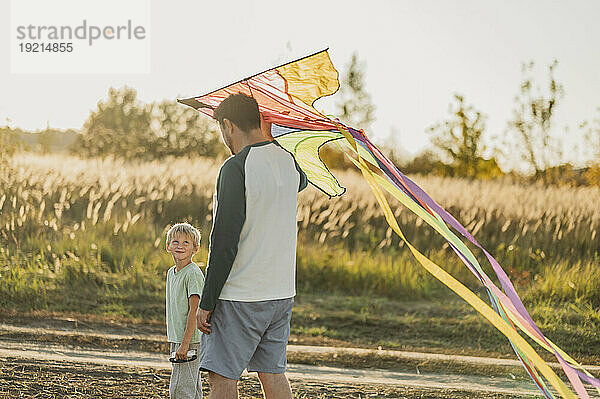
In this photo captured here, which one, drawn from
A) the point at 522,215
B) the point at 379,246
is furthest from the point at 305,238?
the point at 522,215

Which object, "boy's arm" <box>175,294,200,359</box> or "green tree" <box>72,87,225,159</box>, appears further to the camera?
"green tree" <box>72,87,225,159</box>

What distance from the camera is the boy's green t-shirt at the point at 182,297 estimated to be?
4270 mm

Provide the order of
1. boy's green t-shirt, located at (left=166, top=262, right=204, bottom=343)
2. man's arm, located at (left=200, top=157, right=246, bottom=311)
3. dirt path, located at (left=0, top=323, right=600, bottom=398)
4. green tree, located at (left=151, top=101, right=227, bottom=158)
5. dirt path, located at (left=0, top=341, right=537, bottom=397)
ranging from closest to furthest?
Answer: man's arm, located at (left=200, top=157, right=246, bottom=311) → boy's green t-shirt, located at (left=166, top=262, right=204, bottom=343) → dirt path, located at (left=0, top=323, right=600, bottom=398) → dirt path, located at (left=0, top=341, right=537, bottom=397) → green tree, located at (left=151, top=101, right=227, bottom=158)

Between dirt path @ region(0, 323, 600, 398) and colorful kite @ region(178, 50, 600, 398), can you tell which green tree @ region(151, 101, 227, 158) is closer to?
dirt path @ region(0, 323, 600, 398)

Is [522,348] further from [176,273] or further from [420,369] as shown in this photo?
[420,369]

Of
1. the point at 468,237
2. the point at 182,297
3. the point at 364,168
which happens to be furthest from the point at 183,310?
the point at 468,237

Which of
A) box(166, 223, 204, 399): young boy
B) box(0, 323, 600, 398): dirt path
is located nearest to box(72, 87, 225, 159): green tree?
box(0, 323, 600, 398): dirt path

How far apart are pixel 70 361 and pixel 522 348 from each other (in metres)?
3.80

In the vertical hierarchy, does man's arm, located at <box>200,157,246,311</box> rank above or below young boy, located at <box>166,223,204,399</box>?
above

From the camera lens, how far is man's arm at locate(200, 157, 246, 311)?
354 centimetres

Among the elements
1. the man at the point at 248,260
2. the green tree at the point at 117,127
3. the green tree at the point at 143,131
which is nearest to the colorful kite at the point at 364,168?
the man at the point at 248,260

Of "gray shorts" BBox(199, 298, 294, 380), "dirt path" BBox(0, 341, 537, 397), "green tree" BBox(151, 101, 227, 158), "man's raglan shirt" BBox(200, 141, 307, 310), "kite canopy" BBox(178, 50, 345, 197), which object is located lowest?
"dirt path" BBox(0, 341, 537, 397)

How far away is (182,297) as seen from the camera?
4.32m

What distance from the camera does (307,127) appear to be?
4242 mm
